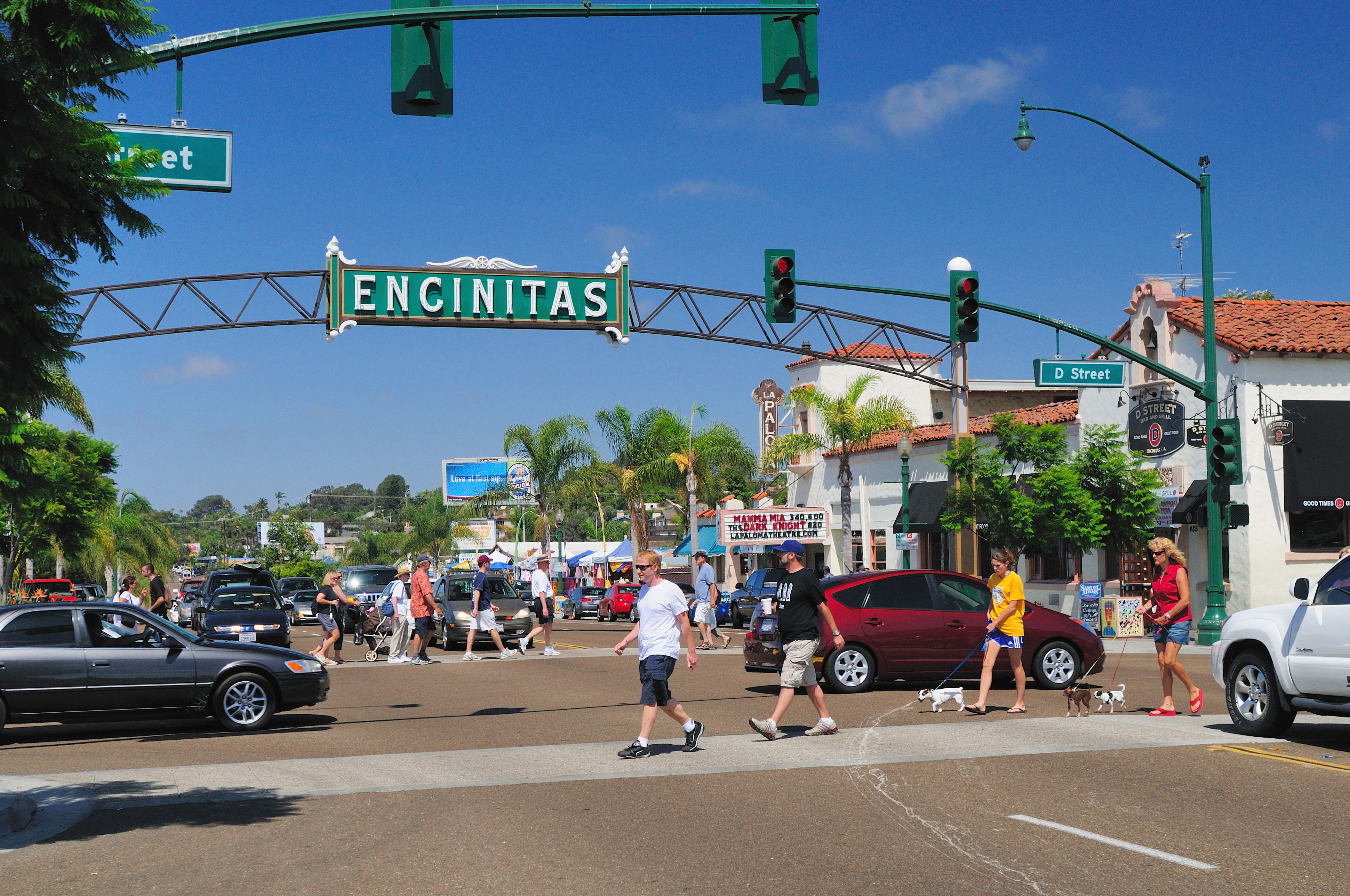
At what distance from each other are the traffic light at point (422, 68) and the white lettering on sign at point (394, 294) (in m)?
17.9

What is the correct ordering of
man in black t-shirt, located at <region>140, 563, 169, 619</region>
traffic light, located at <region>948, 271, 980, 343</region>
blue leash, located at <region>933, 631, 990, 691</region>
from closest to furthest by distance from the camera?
blue leash, located at <region>933, 631, 990, 691</region> < traffic light, located at <region>948, 271, 980, 343</region> < man in black t-shirt, located at <region>140, 563, 169, 619</region>

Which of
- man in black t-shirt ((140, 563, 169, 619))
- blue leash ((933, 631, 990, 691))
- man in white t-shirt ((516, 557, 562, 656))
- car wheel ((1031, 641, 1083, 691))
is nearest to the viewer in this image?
blue leash ((933, 631, 990, 691))

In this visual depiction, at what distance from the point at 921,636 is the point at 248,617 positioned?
1487 cm

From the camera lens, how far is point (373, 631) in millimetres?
27969

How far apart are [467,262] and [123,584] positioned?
37.7 ft

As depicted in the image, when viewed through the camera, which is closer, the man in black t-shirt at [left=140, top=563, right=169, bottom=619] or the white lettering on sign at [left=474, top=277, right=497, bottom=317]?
the man in black t-shirt at [left=140, top=563, right=169, bottom=619]

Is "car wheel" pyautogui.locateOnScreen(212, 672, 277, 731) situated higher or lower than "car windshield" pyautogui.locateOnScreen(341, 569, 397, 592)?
lower

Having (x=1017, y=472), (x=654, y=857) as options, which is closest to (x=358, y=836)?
(x=654, y=857)

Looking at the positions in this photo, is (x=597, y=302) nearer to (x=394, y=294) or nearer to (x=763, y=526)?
Result: (x=394, y=294)

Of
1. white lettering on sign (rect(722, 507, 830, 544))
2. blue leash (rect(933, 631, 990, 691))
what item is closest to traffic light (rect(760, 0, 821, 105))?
blue leash (rect(933, 631, 990, 691))

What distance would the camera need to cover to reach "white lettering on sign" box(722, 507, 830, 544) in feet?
154

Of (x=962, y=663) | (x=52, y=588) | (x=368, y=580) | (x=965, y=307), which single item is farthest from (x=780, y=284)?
(x=52, y=588)

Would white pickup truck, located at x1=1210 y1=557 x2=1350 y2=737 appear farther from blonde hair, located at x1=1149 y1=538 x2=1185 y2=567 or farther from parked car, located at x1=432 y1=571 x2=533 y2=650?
parked car, located at x1=432 y1=571 x2=533 y2=650

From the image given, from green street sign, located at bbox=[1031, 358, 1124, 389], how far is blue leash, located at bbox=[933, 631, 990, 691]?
8427 mm
